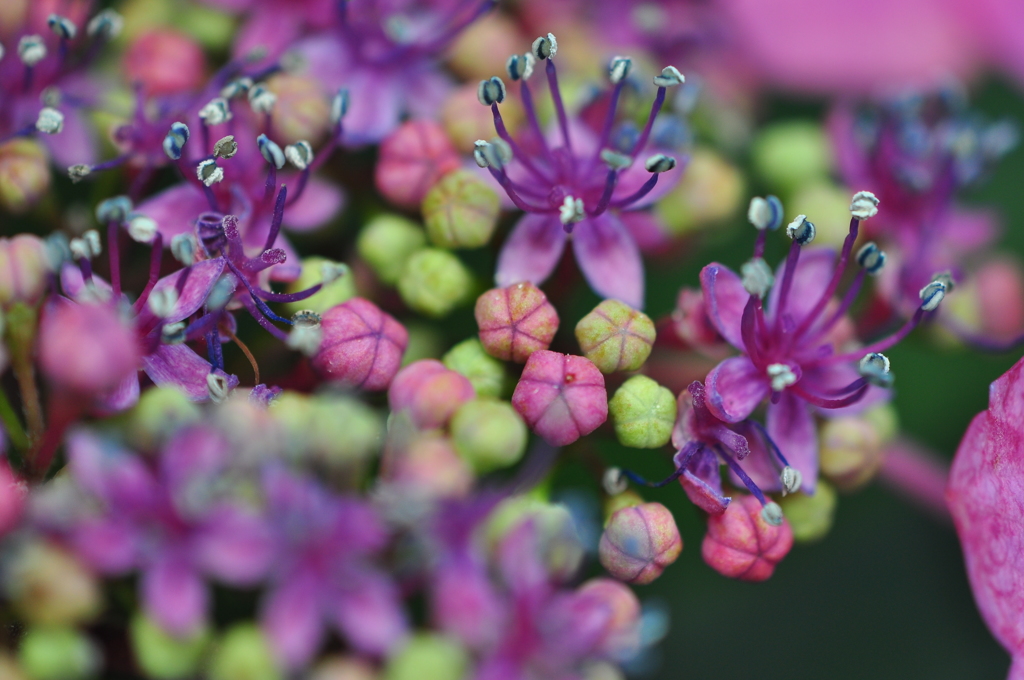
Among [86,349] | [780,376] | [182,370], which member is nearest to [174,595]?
[86,349]

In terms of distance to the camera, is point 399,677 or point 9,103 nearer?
point 399,677

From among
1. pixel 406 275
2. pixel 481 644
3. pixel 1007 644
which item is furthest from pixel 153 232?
pixel 1007 644

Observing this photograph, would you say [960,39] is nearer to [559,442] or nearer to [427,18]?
[427,18]

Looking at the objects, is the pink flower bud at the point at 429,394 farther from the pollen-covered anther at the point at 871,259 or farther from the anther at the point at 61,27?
the anther at the point at 61,27

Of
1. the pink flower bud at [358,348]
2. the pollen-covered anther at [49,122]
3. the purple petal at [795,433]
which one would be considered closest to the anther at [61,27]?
the pollen-covered anther at [49,122]

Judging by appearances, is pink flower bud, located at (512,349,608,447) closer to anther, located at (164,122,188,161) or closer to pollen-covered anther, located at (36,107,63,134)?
anther, located at (164,122,188,161)

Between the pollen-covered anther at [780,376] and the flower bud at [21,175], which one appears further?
the flower bud at [21,175]
